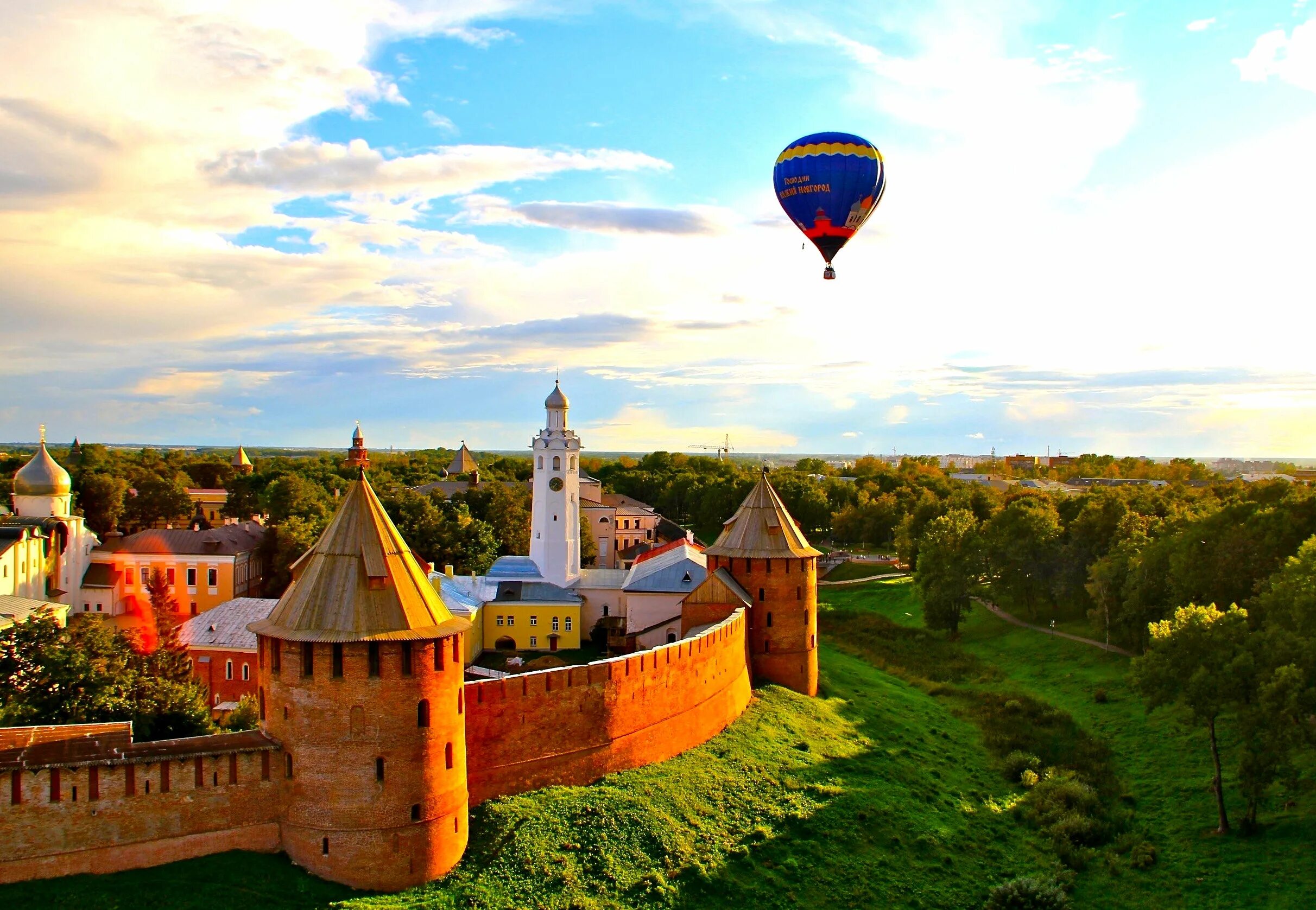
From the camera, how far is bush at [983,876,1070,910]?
73.2 ft

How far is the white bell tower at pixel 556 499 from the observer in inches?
1903

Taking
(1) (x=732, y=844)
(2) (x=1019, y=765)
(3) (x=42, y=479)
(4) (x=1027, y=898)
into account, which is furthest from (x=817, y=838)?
(3) (x=42, y=479)

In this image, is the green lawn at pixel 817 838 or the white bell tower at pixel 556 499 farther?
the white bell tower at pixel 556 499

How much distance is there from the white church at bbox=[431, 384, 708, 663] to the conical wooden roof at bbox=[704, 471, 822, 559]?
3926 millimetres

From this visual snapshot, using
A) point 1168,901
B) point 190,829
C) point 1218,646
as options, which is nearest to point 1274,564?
point 1218,646

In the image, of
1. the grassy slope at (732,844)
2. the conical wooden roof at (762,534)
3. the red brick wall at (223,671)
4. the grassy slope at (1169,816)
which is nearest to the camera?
the grassy slope at (732,844)

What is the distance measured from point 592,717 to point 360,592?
25.7 ft

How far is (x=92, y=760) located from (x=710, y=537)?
257ft

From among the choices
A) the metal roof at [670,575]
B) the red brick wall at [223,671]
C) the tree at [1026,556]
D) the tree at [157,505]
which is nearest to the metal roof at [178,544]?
the red brick wall at [223,671]

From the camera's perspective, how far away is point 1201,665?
2752 centimetres

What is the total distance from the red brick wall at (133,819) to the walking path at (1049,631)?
38.4 m

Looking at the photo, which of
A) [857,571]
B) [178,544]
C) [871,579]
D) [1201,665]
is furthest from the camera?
[857,571]

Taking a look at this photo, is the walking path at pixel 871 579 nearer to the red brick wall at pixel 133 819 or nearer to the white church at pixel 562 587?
the white church at pixel 562 587

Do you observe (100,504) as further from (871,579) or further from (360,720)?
(360,720)
